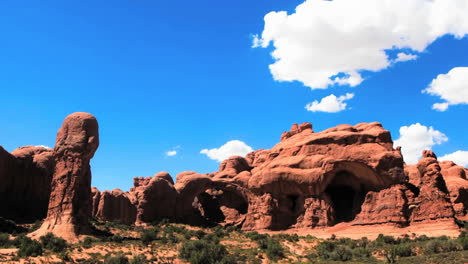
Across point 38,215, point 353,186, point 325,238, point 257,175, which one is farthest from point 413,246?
point 38,215

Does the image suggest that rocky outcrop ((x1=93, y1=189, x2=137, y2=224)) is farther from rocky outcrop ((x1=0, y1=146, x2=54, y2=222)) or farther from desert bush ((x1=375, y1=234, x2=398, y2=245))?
desert bush ((x1=375, y1=234, x2=398, y2=245))

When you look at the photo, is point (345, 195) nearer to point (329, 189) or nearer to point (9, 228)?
point (329, 189)

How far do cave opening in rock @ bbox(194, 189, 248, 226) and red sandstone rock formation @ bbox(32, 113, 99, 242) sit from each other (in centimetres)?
2200

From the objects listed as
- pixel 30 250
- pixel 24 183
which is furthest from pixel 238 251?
pixel 24 183

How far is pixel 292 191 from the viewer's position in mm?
45500

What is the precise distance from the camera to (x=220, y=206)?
57.3 metres

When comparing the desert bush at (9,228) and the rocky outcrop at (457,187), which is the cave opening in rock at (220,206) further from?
the rocky outcrop at (457,187)

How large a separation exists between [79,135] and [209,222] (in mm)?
23732

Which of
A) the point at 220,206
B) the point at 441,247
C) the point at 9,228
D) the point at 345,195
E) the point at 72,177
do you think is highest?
the point at 345,195

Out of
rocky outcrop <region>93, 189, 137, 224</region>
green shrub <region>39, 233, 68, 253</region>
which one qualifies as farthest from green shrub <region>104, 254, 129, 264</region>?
rocky outcrop <region>93, 189, 137, 224</region>

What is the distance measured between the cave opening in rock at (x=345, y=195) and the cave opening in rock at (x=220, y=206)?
12337 mm

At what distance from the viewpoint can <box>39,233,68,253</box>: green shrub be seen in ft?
88.8

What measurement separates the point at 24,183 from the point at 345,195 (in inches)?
1378

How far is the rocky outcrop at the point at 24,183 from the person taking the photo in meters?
42.8
